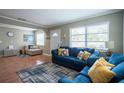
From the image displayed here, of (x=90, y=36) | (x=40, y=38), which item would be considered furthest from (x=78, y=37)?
(x=40, y=38)

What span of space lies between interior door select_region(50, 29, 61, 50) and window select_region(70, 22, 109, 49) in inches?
39.7

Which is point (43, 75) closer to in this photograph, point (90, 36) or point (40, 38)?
point (90, 36)

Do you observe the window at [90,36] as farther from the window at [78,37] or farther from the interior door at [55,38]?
the interior door at [55,38]

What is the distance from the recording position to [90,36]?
3945 millimetres

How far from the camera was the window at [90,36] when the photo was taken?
351cm

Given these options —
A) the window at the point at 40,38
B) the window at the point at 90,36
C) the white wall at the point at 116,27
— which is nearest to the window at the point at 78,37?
the window at the point at 90,36

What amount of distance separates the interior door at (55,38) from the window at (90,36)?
101 cm

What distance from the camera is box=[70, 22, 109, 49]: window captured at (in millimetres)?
3509

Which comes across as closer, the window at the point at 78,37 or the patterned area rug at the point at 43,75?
the patterned area rug at the point at 43,75

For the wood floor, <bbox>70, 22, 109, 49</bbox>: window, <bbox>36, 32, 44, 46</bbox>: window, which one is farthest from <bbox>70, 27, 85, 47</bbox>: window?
<bbox>36, 32, 44, 46</bbox>: window

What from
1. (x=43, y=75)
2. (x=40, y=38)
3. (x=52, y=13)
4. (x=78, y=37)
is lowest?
(x=43, y=75)

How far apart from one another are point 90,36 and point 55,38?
8.24ft
